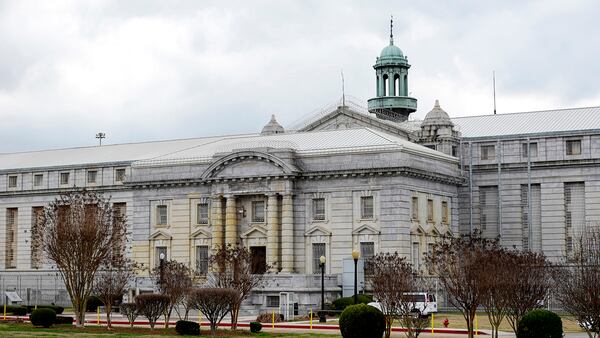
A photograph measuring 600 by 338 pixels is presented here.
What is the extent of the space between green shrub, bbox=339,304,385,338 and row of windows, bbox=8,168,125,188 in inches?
2024

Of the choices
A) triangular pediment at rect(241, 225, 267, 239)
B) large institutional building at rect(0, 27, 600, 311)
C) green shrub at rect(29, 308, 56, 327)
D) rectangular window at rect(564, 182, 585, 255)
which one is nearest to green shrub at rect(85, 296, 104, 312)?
large institutional building at rect(0, 27, 600, 311)

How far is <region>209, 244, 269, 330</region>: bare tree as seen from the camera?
58.6m

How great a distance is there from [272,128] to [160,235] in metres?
14.9

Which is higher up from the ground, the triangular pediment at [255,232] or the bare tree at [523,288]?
the triangular pediment at [255,232]

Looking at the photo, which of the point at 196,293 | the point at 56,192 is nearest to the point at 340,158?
the point at 196,293

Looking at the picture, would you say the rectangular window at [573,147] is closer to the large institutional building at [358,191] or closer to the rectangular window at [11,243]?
the large institutional building at [358,191]

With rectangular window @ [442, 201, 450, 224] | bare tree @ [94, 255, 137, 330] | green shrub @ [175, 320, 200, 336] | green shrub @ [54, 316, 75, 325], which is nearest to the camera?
green shrub @ [175, 320, 200, 336]

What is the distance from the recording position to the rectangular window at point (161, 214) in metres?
81.8

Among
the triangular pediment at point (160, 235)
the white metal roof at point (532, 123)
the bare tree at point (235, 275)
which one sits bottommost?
the bare tree at point (235, 275)

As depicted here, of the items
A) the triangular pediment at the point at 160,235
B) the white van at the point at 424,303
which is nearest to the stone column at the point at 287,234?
the triangular pediment at the point at 160,235

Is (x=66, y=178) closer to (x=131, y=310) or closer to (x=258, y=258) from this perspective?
(x=258, y=258)

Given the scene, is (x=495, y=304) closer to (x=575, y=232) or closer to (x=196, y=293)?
(x=196, y=293)

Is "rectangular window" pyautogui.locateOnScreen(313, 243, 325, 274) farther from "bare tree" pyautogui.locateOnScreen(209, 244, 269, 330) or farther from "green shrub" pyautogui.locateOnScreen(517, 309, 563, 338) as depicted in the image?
"green shrub" pyautogui.locateOnScreen(517, 309, 563, 338)

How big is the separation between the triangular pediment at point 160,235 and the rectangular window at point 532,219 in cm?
2545
